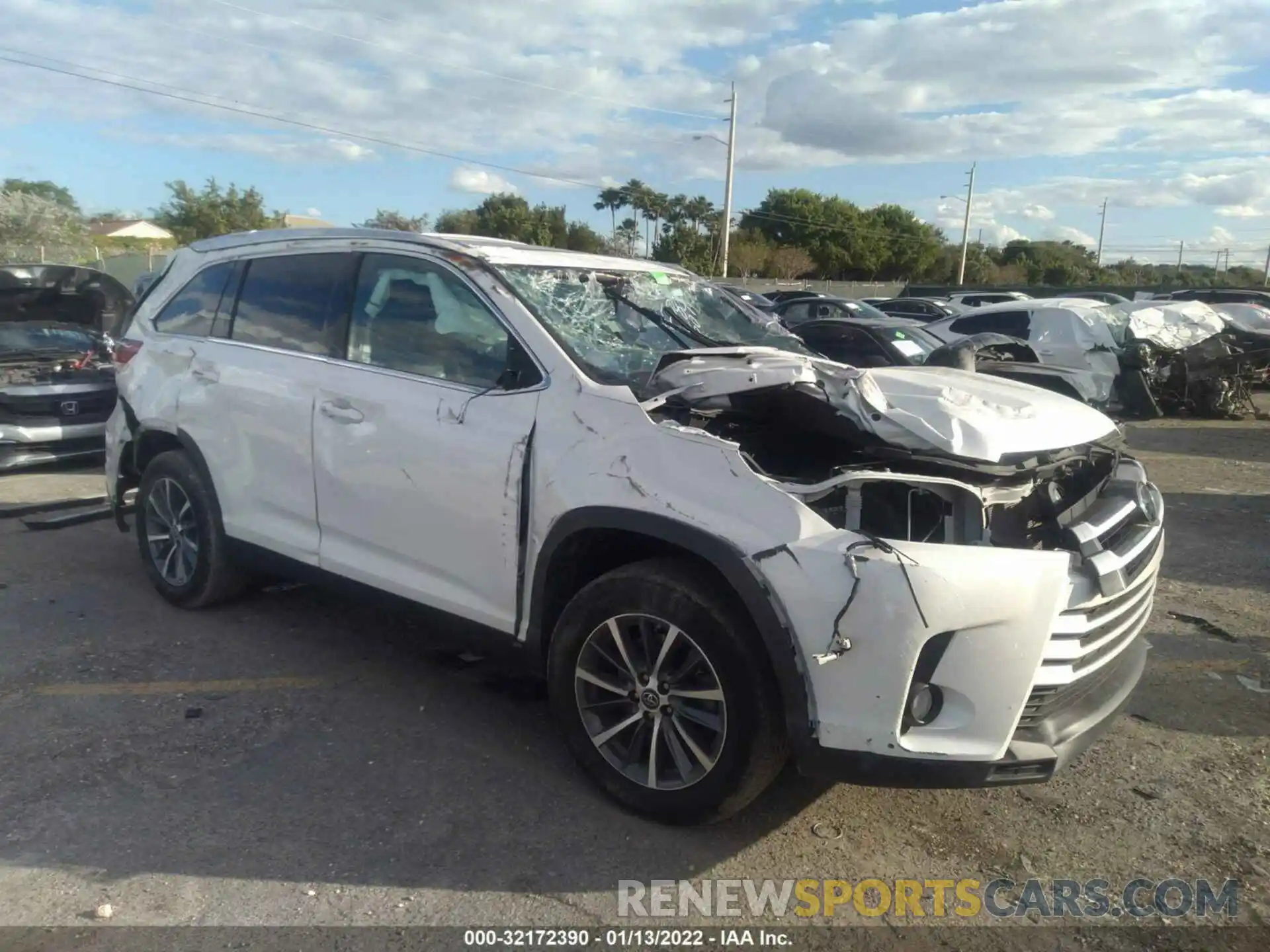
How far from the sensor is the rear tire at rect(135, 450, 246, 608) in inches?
200

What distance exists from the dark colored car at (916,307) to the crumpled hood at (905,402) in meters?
19.3

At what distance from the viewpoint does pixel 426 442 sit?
152 inches

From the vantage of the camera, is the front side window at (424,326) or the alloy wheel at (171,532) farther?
the alloy wheel at (171,532)

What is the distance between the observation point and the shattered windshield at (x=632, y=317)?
3.83 meters

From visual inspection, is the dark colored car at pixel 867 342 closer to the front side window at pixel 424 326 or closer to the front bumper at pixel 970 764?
the front side window at pixel 424 326

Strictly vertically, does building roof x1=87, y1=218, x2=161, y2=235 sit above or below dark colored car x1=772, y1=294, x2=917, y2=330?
above

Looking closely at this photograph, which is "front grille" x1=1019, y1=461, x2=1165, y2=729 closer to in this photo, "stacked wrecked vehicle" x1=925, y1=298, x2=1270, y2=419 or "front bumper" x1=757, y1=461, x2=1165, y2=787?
"front bumper" x1=757, y1=461, x2=1165, y2=787

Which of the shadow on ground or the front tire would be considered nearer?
the front tire

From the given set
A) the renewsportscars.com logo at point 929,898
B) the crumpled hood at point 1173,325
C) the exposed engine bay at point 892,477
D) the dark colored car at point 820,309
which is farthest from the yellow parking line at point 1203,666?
the dark colored car at point 820,309

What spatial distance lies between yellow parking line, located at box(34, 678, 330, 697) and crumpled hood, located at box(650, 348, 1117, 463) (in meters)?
2.28

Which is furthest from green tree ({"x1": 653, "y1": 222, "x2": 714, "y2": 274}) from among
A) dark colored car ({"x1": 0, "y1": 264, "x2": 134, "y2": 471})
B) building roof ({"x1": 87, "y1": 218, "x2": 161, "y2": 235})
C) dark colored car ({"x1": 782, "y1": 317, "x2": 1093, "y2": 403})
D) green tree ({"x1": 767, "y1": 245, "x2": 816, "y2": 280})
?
building roof ({"x1": 87, "y1": 218, "x2": 161, "y2": 235})

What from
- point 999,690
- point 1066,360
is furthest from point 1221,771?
point 1066,360

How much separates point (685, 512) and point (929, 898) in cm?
141

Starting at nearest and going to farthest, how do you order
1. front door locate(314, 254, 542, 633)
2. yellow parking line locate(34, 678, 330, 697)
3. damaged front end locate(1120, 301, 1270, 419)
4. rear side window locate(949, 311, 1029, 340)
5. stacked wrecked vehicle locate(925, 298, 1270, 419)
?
front door locate(314, 254, 542, 633) → yellow parking line locate(34, 678, 330, 697) → stacked wrecked vehicle locate(925, 298, 1270, 419) → damaged front end locate(1120, 301, 1270, 419) → rear side window locate(949, 311, 1029, 340)
